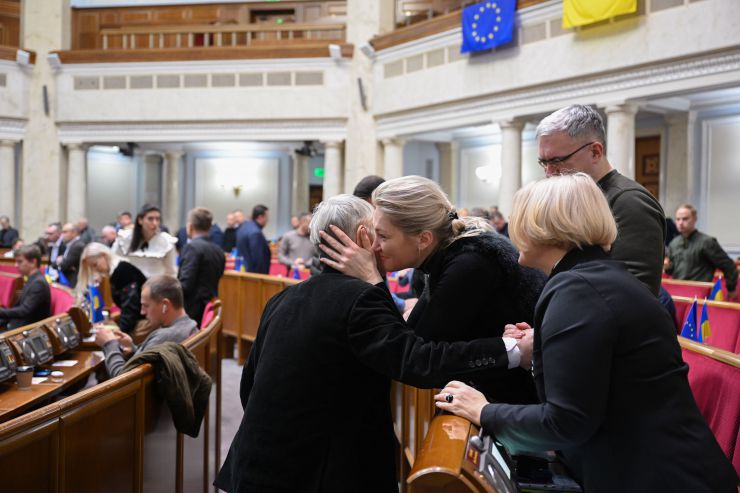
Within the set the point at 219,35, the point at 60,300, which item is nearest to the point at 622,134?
the point at 60,300

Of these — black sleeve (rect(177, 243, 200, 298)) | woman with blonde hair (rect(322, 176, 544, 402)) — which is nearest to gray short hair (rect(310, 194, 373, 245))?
woman with blonde hair (rect(322, 176, 544, 402))

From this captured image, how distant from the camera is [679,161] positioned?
1215 cm

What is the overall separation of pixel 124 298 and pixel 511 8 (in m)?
8.54

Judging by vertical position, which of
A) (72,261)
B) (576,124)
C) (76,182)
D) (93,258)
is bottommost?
(72,261)

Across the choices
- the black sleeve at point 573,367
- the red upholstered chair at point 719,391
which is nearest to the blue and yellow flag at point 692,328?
the red upholstered chair at point 719,391

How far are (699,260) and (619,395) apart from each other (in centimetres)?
603

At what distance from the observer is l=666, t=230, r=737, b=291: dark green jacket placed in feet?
22.0

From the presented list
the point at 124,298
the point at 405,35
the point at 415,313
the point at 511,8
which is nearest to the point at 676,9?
the point at 511,8

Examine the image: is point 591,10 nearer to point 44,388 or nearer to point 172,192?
point 44,388

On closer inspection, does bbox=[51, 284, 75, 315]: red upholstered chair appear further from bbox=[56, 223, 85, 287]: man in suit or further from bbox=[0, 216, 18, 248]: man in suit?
bbox=[0, 216, 18, 248]: man in suit

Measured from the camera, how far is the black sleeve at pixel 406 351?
178 cm

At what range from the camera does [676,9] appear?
9383mm

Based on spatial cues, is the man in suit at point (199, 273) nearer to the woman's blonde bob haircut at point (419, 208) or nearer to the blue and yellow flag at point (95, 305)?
the blue and yellow flag at point (95, 305)

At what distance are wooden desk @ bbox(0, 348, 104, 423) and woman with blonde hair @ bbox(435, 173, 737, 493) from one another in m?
2.10
